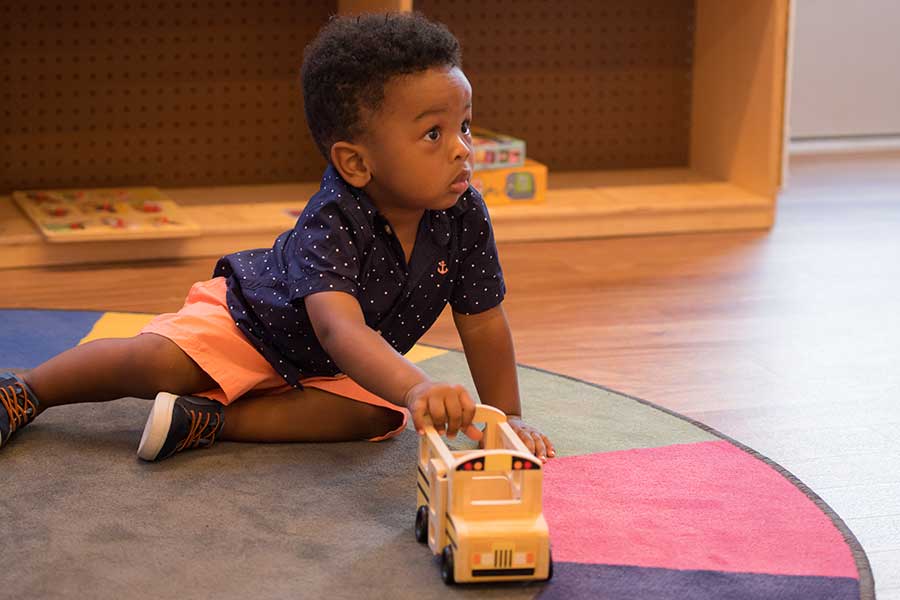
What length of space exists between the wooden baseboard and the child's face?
0.89m

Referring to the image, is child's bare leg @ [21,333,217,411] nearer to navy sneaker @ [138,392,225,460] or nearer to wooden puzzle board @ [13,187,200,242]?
navy sneaker @ [138,392,225,460]

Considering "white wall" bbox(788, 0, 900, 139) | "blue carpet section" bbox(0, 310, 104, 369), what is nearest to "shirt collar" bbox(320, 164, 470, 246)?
"blue carpet section" bbox(0, 310, 104, 369)

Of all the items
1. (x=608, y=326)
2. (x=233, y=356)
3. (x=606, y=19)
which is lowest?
(x=608, y=326)

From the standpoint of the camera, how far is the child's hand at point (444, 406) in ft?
2.99

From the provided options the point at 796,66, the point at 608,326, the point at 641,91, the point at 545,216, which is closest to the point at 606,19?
the point at 641,91

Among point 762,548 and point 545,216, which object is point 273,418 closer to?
point 762,548

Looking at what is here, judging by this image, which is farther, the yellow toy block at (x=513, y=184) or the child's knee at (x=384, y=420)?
the yellow toy block at (x=513, y=184)

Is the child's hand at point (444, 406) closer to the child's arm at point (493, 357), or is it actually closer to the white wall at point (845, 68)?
the child's arm at point (493, 357)

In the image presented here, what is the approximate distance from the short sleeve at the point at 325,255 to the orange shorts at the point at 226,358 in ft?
0.39

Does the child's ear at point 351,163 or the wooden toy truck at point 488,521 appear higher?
the child's ear at point 351,163

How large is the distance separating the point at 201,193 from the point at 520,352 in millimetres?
935

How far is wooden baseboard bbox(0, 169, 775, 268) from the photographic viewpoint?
189 cm

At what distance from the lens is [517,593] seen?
2.92 ft

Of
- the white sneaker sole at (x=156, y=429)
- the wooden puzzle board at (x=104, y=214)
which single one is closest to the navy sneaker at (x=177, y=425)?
the white sneaker sole at (x=156, y=429)
